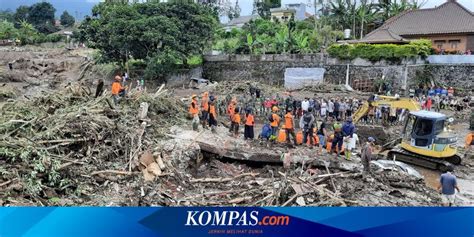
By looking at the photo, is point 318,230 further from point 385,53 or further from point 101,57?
point 101,57

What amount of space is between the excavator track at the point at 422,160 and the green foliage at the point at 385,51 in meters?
13.1

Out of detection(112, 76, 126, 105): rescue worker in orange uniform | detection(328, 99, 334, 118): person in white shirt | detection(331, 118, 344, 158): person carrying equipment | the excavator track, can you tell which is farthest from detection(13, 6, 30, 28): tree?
the excavator track

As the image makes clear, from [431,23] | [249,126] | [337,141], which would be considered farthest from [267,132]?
[431,23]

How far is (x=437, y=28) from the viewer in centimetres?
2919

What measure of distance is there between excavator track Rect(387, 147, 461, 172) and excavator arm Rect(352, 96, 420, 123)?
6.08 ft

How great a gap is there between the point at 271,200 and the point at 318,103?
10.5 meters

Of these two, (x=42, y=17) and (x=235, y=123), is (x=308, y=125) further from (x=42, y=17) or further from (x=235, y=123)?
(x=42, y=17)

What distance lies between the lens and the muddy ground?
29.6ft

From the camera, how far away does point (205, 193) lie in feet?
31.7

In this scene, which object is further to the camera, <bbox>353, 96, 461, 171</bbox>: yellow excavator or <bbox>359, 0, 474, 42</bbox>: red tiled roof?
<bbox>359, 0, 474, 42</bbox>: red tiled roof

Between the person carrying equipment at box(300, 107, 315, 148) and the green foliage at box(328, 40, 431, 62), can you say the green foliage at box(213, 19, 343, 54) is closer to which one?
the green foliage at box(328, 40, 431, 62)

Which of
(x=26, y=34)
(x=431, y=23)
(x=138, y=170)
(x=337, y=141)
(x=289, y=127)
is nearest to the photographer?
(x=138, y=170)

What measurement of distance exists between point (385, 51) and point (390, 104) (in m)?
10.4

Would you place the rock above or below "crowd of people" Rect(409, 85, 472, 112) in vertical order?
below
